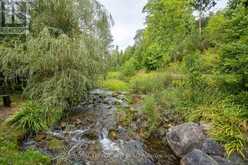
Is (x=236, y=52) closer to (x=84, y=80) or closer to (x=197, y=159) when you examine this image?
(x=197, y=159)

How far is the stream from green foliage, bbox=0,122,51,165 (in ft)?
0.93

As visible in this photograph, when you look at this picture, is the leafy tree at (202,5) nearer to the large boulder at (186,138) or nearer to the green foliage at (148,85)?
the green foliage at (148,85)

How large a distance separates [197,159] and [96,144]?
2549 mm

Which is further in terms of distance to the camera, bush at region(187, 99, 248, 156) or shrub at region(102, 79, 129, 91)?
shrub at region(102, 79, 129, 91)

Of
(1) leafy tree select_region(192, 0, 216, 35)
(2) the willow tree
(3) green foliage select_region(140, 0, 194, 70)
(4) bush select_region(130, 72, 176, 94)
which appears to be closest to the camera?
(2) the willow tree

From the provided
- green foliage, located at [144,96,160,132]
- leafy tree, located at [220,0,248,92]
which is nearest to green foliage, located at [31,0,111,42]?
green foliage, located at [144,96,160,132]

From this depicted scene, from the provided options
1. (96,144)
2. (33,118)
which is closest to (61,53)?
(33,118)

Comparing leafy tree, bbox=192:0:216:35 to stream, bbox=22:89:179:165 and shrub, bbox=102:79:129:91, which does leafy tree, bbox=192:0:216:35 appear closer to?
shrub, bbox=102:79:129:91

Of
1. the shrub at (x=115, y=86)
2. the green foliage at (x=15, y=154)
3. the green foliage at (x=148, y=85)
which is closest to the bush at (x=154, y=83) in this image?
the green foliage at (x=148, y=85)

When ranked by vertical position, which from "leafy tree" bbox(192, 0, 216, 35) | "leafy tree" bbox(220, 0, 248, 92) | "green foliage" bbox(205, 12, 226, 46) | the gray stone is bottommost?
the gray stone

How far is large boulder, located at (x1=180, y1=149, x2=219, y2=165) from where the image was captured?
4.95 metres

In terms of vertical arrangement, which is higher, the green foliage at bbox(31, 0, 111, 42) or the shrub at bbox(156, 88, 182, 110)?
the green foliage at bbox(31, 0, 111, 42)

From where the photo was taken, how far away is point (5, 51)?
7.68 m

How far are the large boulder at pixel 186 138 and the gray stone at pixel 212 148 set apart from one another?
123 mm
